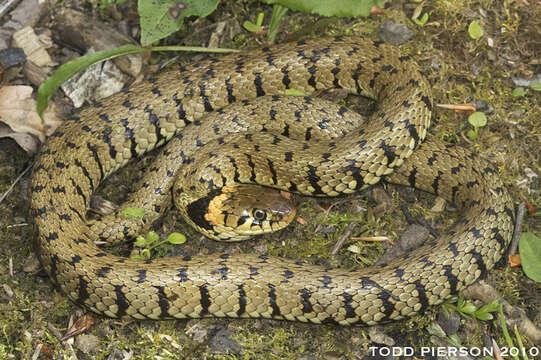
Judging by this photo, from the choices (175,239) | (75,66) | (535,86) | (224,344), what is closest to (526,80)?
(535,86)

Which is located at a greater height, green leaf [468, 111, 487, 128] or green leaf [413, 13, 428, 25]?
green leaf [413, 13, 428, 25]

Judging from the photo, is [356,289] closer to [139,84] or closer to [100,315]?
[100,315]

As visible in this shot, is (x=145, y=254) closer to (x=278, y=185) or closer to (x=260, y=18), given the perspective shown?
(x=278, y=185)

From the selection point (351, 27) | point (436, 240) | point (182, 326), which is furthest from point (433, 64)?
point (182, 326)

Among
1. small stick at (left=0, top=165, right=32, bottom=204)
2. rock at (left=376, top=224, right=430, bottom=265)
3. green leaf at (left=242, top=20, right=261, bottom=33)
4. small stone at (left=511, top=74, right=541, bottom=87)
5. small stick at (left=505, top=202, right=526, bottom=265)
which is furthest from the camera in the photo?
green leaf at (left=242, top=20, right=261, bottom=33)

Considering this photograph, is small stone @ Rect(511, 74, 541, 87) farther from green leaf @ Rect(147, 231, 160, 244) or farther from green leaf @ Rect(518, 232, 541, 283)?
green leaf @ Rect(147, 231, 160, 244)

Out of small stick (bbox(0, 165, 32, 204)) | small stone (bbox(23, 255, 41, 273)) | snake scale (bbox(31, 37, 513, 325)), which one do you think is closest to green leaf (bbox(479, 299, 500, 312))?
snake scale (bbox(31, 37, 513, 325))

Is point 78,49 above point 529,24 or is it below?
above
